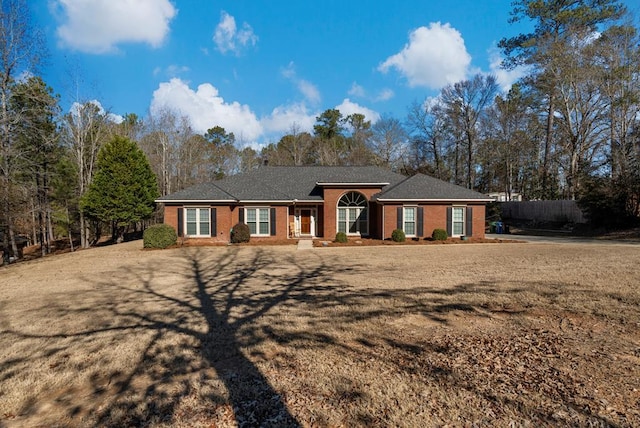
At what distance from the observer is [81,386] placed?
3795 mm

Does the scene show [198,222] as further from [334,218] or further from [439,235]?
[439,235]

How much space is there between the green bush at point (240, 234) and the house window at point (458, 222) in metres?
12.2

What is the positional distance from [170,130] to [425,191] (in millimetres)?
26045

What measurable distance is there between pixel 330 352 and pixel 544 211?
105ft

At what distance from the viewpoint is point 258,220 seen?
20312mm

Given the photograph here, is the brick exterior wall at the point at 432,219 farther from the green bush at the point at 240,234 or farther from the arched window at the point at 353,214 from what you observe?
the green bush at the point at 240,234

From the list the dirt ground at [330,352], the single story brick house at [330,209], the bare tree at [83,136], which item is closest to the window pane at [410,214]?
the single story brick house at [330,209]

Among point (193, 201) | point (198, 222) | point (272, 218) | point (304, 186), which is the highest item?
point (304, 186)

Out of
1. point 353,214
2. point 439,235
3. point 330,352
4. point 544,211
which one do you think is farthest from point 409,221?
point 544,211

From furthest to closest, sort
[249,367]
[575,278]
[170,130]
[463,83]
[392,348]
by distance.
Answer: [463,83], [170,130], [575,278], [392,348], [249,367]

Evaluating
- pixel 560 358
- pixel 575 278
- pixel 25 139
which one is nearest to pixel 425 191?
pixel 575 278

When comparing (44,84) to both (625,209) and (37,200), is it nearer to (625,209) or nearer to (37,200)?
(37,200)

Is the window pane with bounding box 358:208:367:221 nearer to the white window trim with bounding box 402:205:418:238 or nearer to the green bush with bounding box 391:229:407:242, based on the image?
the white window trim with bounding box 402:205:418:238

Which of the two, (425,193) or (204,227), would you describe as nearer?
(204,227)
